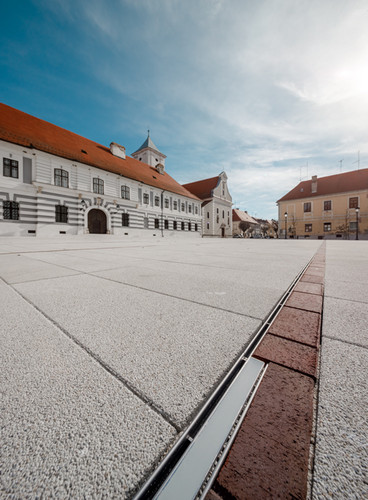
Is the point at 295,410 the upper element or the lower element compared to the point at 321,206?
lower

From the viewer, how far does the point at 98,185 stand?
18016 millimetres

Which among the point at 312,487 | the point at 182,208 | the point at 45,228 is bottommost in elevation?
the point at 312,487

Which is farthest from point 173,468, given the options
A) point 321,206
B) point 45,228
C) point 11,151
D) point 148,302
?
point 321,206

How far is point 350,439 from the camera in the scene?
60 centimetres

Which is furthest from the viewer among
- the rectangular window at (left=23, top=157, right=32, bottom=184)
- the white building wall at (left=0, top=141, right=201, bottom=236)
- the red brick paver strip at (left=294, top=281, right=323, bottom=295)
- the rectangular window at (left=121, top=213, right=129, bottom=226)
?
the rectangular window at (left=121, top=213, right=129, bottom=226)

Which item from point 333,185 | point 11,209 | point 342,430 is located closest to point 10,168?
point 11,209

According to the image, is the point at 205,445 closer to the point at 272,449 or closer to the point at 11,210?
the point at 272,449

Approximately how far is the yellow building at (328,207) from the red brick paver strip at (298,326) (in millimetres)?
36291

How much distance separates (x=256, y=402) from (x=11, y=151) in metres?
18.6

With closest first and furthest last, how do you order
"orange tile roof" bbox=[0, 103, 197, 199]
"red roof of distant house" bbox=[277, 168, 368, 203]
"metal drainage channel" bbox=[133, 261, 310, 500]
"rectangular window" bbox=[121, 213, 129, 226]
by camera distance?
1. "metal drainage channel" bbox=[133, 261, 310, 500]
2. "orange tile roof" bbox=[0, 103, 197, 199]
3. "rectangular window" bbox=[121, 213, 129, 226]
4. "red roof of distant house" bbox=[277, 168, 368, 203]

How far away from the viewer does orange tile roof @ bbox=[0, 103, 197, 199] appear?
564 inches

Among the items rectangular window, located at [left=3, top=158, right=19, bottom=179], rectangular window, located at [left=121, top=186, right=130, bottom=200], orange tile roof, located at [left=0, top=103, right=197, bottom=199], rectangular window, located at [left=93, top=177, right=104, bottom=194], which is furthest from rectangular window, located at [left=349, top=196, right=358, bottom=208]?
rectangular window, located at [left=3, top=158, right=19, bottom=179]

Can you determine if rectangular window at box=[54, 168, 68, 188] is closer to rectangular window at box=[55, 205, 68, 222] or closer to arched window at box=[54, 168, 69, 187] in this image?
arched window at box=[54, 168, 69, 187]

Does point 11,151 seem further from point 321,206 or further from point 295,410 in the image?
point 321,206
